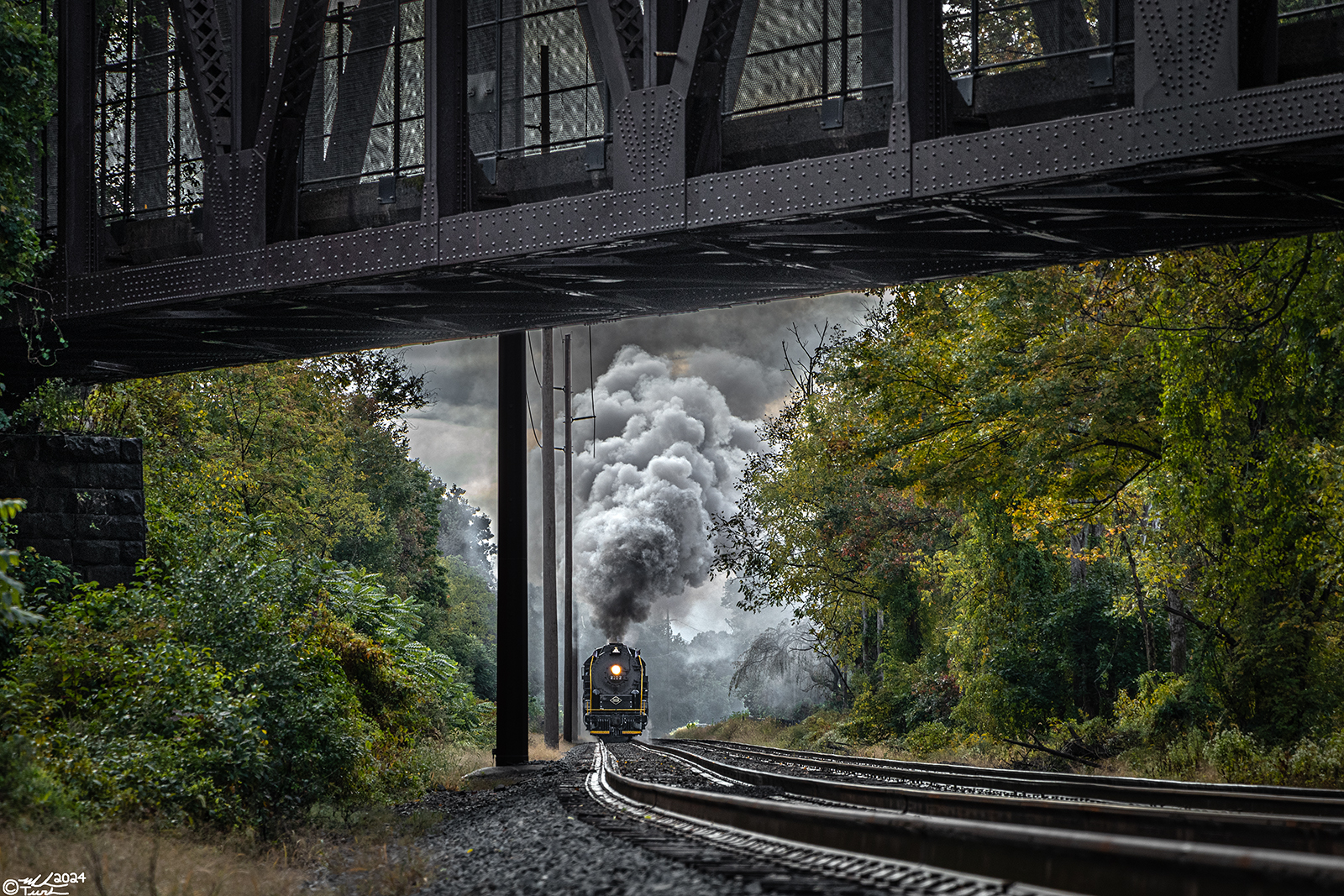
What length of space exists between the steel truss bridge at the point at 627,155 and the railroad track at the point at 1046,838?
172 inches

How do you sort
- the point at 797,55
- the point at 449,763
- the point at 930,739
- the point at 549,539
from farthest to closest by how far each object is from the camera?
the point at 549,539
the point at 930,739
the point at 449,763
the point at 797,55

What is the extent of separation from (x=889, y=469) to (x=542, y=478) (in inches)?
414

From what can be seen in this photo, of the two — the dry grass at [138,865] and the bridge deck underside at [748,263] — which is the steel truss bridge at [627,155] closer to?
the bridge deck underside at [748,263]

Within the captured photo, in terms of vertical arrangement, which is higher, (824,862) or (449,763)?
(824,862)

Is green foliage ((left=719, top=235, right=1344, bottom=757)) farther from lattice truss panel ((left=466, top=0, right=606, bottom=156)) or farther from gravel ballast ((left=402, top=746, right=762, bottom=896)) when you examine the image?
gravel ballast ((left=402, top=746, right=762, bottom=896))

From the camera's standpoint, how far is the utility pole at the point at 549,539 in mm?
28875

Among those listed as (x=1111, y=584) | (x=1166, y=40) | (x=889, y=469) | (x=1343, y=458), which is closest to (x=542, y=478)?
(x=889, y=469)

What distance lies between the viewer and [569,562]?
3725cm

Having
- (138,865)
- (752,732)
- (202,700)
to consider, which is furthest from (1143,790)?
(752,732)

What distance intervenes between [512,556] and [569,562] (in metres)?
20.4

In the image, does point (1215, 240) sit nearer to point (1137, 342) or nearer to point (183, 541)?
point (1137, 342)

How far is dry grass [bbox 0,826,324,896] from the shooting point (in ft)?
Result: 23.3

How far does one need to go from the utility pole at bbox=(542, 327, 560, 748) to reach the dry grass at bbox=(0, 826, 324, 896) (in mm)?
19823

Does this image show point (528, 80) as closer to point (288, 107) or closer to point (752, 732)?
point (288, 107)
